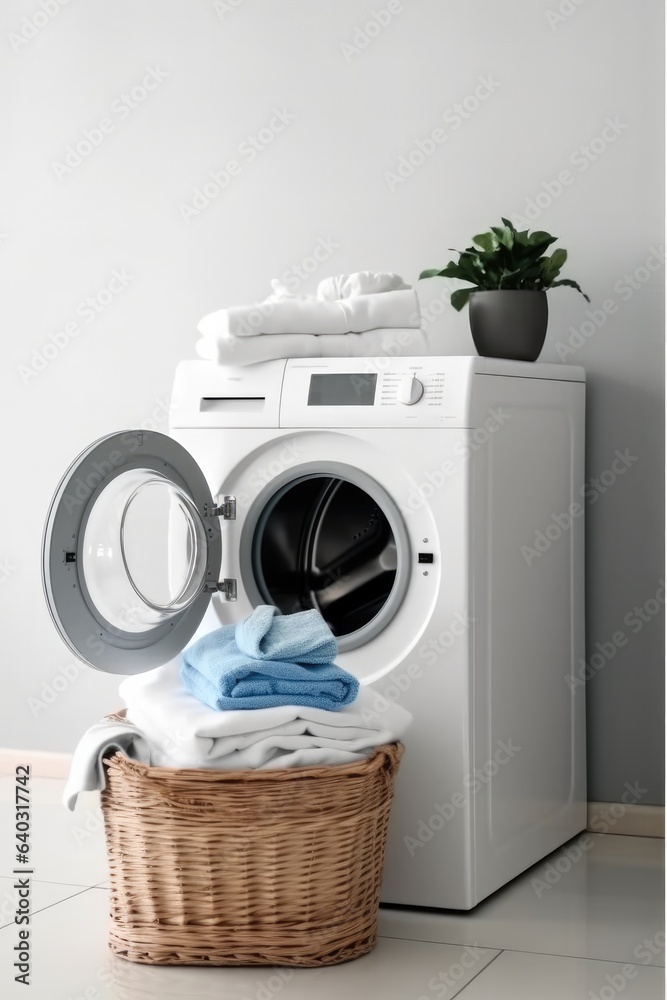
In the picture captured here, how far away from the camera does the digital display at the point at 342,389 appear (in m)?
2.08

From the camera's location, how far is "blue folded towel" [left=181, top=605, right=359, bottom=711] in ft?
5.82

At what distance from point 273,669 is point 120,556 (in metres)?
0.32

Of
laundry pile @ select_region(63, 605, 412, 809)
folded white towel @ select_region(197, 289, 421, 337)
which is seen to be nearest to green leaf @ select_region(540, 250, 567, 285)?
folded white towel @ select_region(197, 289, 421, 337)

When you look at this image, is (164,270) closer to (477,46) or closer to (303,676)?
(477,46)

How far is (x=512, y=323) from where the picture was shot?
2.30m

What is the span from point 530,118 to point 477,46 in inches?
8.1

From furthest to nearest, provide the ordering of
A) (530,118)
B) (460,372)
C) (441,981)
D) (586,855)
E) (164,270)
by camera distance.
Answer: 1. (164,270)
2. (530,118)
3. (586,855)
4. (460,372)
5. (441,981)

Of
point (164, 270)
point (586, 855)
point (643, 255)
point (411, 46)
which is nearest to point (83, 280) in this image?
point (164, 270)

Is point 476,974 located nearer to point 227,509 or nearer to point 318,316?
point 227,509

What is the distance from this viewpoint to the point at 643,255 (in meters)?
2.45

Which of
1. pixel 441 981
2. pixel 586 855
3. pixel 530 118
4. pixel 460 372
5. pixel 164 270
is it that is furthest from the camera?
pixel 164 270

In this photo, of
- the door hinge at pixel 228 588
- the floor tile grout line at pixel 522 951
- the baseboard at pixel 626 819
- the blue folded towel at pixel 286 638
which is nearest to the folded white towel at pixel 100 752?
→ the blue folded towel at pixel 286 638

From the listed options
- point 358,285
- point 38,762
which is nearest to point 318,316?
point 358,285

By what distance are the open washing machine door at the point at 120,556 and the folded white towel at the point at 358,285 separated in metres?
0.48
